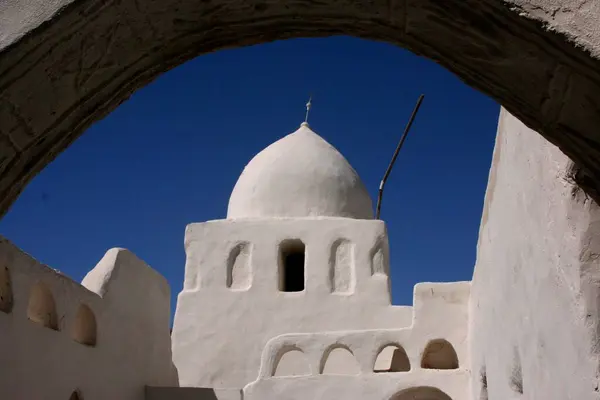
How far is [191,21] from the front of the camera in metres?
2.29

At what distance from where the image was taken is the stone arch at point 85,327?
28.4 ft

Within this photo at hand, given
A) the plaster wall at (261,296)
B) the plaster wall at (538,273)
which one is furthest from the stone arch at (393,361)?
the plaster wall at (538,273)

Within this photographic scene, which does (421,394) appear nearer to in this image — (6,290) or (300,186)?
(6,290)

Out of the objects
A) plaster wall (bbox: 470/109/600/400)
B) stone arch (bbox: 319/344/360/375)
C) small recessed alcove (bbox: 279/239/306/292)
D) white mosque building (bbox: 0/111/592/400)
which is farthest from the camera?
small recessed alcove (bbox: 279/239/306/292)

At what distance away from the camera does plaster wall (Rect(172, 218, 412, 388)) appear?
464 inches

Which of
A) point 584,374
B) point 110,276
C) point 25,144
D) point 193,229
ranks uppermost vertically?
point 193,229

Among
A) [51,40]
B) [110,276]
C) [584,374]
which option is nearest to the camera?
[51,40]

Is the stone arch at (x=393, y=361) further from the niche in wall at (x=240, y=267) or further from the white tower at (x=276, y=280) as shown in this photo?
the niche in wall at (x=240, y=267)

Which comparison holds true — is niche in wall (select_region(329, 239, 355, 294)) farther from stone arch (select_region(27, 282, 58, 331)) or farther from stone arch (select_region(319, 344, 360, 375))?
stone arch (select_region(27, 282, 58, 331))

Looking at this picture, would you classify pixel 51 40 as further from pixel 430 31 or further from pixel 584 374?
pixel 584 374

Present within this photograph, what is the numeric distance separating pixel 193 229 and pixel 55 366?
5532 millimetres

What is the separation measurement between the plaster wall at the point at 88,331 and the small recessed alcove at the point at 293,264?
7.51 feet

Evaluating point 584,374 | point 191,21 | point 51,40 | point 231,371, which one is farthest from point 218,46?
point 231,371

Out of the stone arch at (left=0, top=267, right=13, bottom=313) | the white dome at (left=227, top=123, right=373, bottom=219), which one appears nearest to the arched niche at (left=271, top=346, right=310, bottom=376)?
the white dome at (left=227, top=123, right=373, bottom=219)
